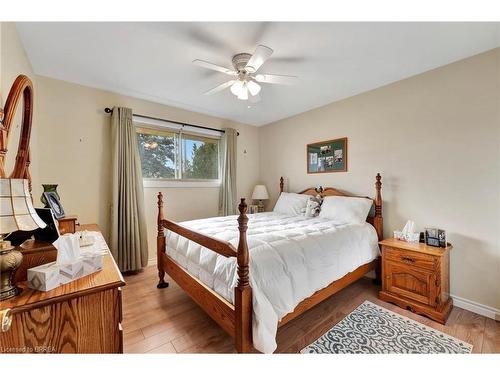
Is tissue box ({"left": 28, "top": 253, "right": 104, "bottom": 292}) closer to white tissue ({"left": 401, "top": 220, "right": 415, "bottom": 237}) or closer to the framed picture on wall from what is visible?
white tissue ({"left": 401, "top": 220, "right": 415, "bottom": 237})

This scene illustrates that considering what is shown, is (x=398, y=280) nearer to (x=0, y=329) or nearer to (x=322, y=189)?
(x=322, y=189)

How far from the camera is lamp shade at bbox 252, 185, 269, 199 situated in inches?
160

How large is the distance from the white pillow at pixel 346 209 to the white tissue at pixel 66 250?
247 centimetres

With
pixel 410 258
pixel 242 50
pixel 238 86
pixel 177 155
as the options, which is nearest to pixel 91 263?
pixel 238 86

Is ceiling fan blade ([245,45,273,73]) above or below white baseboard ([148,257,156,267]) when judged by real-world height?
above

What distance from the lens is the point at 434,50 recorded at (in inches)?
76.5

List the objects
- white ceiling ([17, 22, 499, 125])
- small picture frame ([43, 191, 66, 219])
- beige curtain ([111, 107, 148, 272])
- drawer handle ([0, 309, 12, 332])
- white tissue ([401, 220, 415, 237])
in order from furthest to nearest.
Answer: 1. beige curtain ([111, 107, 148, 272])
2. white tissue ([401, 220, 415, 237])
3. white ceiling ([17, 22, 499, 125])
4. small picture frame ([43, 191, 66, 219])
5. drawer handle ([0, 309, 12, 332])

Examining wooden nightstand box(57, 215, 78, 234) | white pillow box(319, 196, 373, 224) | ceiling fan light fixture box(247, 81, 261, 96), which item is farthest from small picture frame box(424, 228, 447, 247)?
wooden nightstand box(57, 215, 78, 234)

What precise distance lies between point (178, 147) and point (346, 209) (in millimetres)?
2654

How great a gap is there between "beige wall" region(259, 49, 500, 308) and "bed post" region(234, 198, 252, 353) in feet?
7.13

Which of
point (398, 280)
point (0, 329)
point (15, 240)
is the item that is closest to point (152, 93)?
point (15, 240)

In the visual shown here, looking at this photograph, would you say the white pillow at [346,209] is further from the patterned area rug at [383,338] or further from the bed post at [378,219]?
the patterned area rug at [383,338]

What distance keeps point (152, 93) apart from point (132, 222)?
173cm
